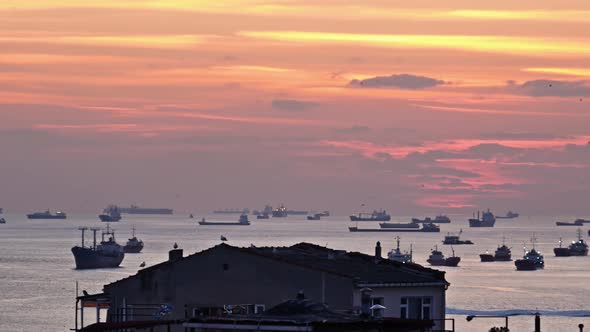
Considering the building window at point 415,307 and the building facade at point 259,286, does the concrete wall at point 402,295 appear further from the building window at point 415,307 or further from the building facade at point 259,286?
the building window at point 415,307

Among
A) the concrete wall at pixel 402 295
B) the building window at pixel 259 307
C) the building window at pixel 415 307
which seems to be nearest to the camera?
the concrete wall at pixel 402 295

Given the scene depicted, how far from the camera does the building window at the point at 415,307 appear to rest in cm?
4803

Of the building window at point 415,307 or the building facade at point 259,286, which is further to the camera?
the building window at point 415,307

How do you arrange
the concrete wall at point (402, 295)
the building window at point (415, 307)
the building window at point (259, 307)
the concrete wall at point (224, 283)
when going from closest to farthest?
the concrete wall at point (402, 295) < the concrete wall at point (224, 283) < the building window at point (259, 307) < the building window at point (415, 307)

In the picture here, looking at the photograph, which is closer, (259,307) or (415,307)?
(259,307)

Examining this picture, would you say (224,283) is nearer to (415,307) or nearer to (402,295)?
(402,295)

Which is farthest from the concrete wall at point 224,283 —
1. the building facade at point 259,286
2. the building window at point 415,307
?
the building window at point 415,307

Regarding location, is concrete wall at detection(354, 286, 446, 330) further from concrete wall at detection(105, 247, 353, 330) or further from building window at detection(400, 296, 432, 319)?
concrete wall at detection(105, 247, 353, 330)

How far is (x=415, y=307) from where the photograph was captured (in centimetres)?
4853

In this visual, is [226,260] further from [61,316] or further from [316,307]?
[61,316]

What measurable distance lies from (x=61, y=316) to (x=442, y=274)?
339 ft

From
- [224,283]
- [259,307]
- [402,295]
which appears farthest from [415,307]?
[224,283]

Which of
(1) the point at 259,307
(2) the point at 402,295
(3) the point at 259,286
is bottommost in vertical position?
(1) the point at 259,307

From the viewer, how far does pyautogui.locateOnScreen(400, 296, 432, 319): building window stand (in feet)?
158
